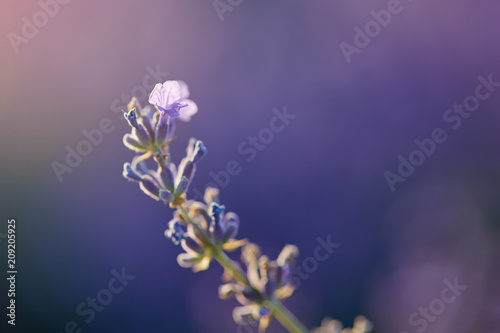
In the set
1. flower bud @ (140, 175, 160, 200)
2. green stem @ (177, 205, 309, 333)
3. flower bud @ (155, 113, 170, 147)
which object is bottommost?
green stem @ (177, 205, 309, 333)

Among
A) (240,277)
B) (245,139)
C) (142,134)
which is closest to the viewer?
(240,277)

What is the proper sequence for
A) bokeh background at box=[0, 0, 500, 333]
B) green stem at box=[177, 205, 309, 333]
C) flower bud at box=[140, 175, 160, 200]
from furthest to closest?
bokeh background at box=[0, 0, 500, 333] < flower bud at box=[140, 175, 160, 200] < green stem at box=[177, 205, 309, 333]

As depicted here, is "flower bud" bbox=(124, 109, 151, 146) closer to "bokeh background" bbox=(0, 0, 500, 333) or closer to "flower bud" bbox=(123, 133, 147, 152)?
"flower bud" bbox=(123, 133, 147, 152)

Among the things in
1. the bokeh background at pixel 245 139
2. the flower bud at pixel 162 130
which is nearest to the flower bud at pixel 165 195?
the flower bud at pixel 162 130

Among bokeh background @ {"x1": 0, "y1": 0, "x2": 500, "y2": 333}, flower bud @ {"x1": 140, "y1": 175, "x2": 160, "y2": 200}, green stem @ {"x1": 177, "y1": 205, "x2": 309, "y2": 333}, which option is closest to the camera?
green stem @ {"x1": 177, "y1": 205, "x2": 309, "y2": 333}

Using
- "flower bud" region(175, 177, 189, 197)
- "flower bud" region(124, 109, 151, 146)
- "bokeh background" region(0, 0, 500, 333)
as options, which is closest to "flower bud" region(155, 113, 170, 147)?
"flower bud" region(124, 109, 151, 146)

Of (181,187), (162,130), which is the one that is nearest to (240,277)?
(181,187)

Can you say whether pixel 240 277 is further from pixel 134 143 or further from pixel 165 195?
pixel 134 143

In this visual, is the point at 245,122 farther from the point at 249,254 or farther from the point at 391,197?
the point at 249,254
